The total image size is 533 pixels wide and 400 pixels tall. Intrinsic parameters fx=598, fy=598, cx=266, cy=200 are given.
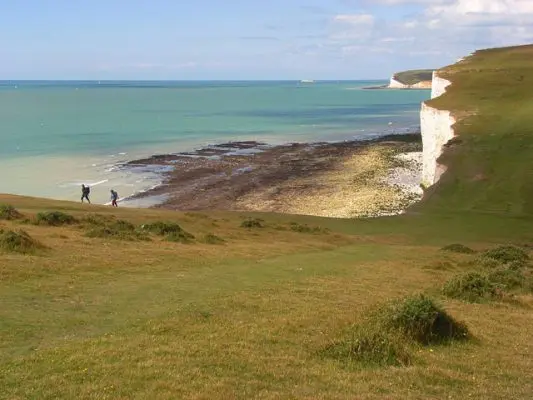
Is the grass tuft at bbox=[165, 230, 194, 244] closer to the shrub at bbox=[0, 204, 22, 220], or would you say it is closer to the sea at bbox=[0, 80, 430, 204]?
the shrub at bbox=[0, 204, 22, 220]

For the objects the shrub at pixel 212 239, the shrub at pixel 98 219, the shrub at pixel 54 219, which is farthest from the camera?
the shrub at pixel 212 239

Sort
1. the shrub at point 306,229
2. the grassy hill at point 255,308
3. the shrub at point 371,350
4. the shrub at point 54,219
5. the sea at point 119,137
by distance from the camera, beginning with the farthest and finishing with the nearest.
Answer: the sea at point 119,137 → the shrub at point 306,229 → the shrub at point 54,219 → the shrub at point 371,350 → the grassy hill at point 255,308

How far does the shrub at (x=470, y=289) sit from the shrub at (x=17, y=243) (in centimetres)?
1578

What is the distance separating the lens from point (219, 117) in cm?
15825

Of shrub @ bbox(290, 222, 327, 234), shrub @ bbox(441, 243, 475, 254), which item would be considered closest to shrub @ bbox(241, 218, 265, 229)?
shrub @ bbox(290, 222, 327, 234)

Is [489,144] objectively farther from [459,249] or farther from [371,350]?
[371,350]

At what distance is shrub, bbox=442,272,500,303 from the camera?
73.0 ft

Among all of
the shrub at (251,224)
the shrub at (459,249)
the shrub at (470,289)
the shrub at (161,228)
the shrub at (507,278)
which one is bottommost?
the shrub at (459,249)

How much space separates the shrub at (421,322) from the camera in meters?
14.7

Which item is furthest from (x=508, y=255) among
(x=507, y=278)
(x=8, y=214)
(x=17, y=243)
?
(x=8, y=214)

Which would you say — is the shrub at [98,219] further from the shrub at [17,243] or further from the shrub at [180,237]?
the shrub at [17,243]

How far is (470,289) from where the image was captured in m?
22.5

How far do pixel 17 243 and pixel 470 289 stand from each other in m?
17.2

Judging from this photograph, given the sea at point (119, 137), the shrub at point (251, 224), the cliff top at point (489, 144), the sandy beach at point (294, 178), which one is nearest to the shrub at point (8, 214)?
the shrub at point (251, 224)
